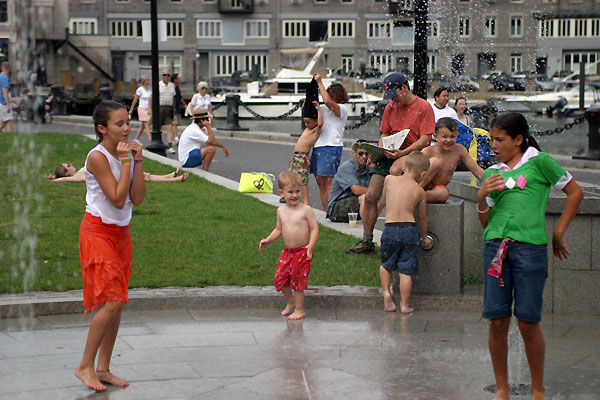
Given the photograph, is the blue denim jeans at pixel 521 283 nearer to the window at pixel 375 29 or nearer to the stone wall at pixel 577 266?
the stone wall at pixel 577 266

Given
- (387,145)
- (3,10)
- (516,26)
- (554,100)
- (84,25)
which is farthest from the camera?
(84,25)

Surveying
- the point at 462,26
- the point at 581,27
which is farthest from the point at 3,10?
the point at 581,27

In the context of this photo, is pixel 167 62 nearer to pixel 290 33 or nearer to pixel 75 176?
pixel 290 33

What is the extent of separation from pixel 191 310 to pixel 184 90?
70.4 m

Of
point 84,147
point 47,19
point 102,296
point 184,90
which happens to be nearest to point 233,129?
point 84,147

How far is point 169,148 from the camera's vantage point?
2402 centimetres

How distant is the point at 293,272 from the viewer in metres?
7.87

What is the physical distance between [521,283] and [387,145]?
4.02m

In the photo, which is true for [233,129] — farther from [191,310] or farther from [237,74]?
[237,74]

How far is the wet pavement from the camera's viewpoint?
19.5 ft

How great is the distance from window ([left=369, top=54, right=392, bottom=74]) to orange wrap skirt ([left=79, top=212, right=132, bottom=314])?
3235 inches

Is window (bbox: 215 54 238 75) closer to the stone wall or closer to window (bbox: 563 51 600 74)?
window (bbox: 563 51 600 74)

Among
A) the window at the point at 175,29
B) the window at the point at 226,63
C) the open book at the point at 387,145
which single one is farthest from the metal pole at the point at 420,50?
the window at the point at 226,63

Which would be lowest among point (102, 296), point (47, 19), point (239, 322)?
point (239, 322)
